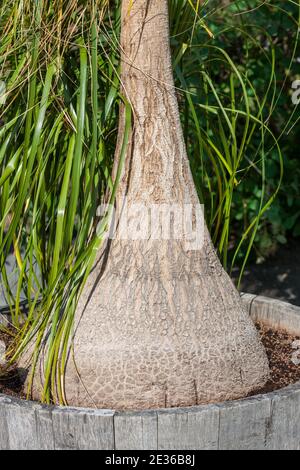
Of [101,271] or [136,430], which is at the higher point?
[101,271]

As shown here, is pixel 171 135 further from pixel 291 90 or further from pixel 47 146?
pixel 291 90

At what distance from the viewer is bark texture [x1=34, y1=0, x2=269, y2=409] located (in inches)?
76.7

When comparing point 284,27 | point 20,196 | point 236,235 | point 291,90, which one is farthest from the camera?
point 236,235

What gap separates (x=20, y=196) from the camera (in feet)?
6.21

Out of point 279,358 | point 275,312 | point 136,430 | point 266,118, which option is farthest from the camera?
point 266,118

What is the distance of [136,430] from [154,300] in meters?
0.38

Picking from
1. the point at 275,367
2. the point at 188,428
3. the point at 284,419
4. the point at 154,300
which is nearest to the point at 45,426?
the point at 188,428

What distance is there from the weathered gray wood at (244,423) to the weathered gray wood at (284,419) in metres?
0.02

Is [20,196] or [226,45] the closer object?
[20,196]

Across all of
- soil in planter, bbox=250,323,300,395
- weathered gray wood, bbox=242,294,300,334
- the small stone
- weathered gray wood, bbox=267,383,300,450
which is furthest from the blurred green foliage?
weathered gray wood, bbox=267,383,300,450

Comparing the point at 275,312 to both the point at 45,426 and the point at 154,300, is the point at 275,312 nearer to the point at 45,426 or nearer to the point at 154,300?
the point at 154,300

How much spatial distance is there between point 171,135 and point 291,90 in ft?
7.59

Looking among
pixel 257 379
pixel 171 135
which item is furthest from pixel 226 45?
pixel 257 379

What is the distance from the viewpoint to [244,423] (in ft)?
5.84
